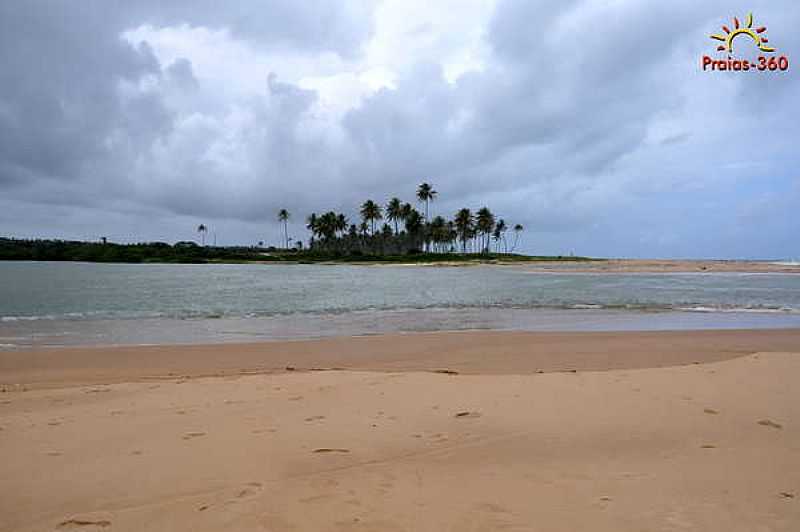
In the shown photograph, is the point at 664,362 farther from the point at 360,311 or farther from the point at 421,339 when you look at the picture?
the point at 360,311

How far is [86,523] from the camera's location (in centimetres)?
317

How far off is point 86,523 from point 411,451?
2434 millimetres

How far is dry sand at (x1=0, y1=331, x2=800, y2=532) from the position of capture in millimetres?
3248

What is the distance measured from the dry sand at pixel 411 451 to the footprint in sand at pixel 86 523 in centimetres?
1

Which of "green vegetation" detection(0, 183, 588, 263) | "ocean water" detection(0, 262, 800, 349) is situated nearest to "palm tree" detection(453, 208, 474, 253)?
"green vegetation" detection(0, 183, 588, 263)

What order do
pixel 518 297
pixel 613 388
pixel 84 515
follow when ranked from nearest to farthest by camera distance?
pixel 84 515 < pixel 613 388 < pixel 518 297

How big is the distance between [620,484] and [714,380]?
14.3 feet

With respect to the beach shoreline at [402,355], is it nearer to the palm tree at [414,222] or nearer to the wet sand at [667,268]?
the wet sand at [667,268]

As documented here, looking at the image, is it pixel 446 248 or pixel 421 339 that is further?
pixel 446 248

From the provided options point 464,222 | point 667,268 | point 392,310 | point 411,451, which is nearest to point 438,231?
point 464,222

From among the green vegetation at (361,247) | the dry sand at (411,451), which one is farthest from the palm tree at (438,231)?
the dry sand at (411,451)

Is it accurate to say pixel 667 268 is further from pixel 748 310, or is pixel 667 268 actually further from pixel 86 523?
pixel 86 523

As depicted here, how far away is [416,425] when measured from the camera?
5102 mm

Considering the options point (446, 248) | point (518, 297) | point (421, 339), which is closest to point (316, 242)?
point (446, 248)
